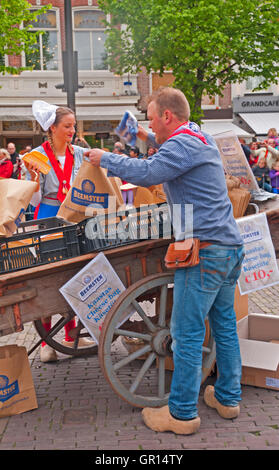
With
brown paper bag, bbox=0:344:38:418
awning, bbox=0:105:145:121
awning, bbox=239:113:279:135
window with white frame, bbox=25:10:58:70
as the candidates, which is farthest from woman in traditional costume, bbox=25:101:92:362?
window with white frame, bbox=25:10:58:70

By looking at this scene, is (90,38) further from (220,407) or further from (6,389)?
(220,407)

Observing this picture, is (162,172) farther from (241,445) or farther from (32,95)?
(32,95)

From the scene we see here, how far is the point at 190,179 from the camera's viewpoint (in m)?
2.94

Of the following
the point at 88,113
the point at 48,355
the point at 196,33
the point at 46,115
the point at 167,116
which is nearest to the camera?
the point at 167,116

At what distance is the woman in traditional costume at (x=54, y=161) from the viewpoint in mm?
4195

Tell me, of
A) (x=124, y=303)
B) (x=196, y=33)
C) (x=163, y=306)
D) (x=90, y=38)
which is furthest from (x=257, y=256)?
(x=90, y=38)

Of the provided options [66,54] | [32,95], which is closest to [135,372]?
[66,54]

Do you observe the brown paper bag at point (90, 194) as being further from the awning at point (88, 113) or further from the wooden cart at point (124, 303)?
the awning at point (88, 113)

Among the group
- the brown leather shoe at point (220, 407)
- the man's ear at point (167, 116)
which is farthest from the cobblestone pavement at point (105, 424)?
the man's ear at point (167, 116)

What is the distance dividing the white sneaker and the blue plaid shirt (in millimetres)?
1864

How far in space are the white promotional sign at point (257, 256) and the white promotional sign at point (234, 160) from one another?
49 cm

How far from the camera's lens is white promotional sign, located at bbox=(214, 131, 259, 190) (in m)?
3.88

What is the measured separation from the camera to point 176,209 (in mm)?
2998

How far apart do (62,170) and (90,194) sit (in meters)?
1.01
